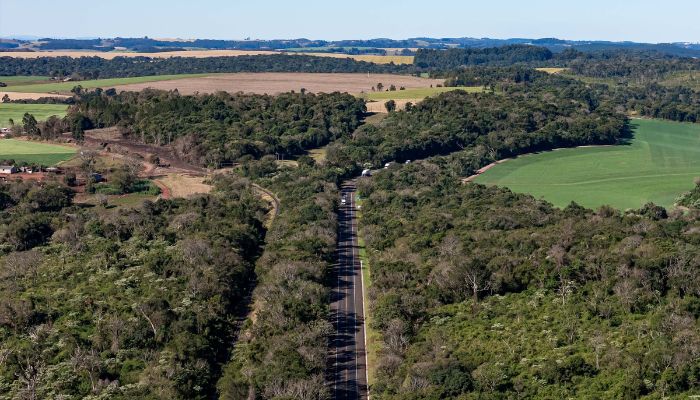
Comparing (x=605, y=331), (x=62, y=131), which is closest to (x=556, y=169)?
(x=605, y=331)

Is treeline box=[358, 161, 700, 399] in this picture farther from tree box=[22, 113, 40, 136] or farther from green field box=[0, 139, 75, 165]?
tree box=[22, 113, 40, 136]

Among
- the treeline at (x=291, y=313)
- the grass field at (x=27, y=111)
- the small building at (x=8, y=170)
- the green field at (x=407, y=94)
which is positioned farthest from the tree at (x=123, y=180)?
the green field at (x=407, y=94)

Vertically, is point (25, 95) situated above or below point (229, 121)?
above

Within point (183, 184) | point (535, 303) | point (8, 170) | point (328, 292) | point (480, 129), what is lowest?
point (183, 184)

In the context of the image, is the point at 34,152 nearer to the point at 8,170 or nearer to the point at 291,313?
the point at 8,170

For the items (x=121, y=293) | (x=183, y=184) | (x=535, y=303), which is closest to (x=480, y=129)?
(x=183, y=184)

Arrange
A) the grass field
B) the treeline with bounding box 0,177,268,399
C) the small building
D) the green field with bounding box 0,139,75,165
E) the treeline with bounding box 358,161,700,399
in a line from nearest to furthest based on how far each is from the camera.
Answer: the treeline with bounding box 358,161,700,399 → the treeline with bounding box 0,177,268,399 → the small building → the green field with bounding box 0,139,75,165 → the grass field

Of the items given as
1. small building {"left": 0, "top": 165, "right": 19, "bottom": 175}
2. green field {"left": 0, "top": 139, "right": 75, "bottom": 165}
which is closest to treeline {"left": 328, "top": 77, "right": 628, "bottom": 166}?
green field {"left": 0, "top": 139, "right": 75, "bottom": 165}

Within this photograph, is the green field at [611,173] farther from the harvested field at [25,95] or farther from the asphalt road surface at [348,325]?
the harvested field at [25,95]
